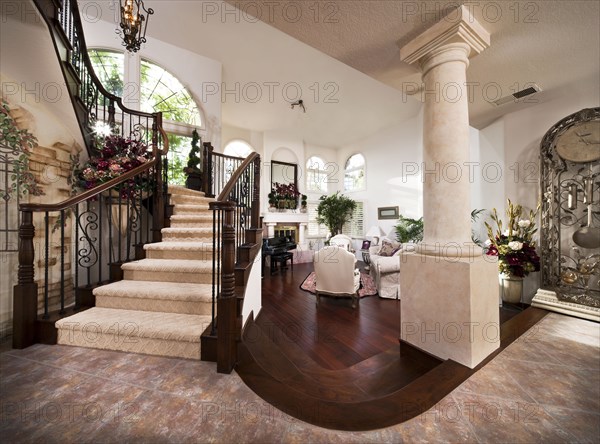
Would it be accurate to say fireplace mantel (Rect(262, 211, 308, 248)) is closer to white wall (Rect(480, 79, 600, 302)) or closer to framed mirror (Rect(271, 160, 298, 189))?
framed mirror (Rect(271, 160, 298, 189))

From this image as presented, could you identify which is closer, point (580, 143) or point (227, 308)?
point (227, 308)

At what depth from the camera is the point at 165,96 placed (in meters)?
5.08

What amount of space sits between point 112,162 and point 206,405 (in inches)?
105

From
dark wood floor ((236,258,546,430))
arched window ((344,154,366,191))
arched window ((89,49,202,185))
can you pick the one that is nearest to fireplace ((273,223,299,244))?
arched window ((344,154,366,191))

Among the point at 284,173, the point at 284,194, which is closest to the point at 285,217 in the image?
the point at 284,194

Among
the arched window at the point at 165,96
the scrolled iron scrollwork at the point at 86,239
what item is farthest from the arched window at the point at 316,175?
the scrolled iron scrollwork at the point at 86,239

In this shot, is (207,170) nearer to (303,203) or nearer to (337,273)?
(337,273)

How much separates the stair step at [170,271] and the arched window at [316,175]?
22.7 feet

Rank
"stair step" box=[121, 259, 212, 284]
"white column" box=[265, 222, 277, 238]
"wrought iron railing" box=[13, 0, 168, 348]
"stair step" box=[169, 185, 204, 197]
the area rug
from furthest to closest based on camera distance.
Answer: "white column" box=[265, 222, 277, 238]
the area rug
"stair step" box=[169, 185, 204, 197]
"stair step" box=[121, 259, 212, 284]
"wrought iron railing" box=[13, 0, 168, 348]

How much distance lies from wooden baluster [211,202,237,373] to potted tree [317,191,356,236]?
275 inches

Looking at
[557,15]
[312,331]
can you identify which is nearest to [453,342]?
[312,331]

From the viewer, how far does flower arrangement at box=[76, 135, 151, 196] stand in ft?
8.25

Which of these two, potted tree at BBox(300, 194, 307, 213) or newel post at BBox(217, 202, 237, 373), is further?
potted tree at BBox(300, 194, 307, 213)

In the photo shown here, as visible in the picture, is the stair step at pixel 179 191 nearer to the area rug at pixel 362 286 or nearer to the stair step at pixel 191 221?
the stair step at pixel 191 221
